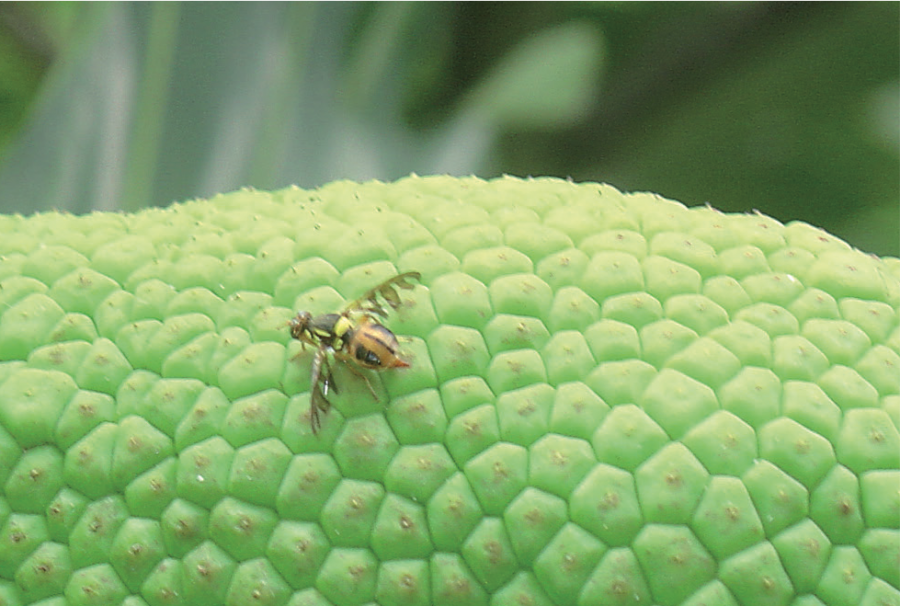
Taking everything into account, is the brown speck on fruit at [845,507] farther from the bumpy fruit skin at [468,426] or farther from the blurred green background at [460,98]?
the blurred green background at [460,98]

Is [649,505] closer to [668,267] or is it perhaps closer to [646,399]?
[646,399]

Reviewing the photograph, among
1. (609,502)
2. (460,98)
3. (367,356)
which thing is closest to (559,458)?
(609,502)

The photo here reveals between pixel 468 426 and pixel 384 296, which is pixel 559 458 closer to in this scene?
pixel 468 426

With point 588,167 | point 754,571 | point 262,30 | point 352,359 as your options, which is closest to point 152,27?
point 262,30

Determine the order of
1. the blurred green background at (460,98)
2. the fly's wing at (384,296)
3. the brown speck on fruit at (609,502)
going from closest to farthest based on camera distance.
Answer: the brown speck on fruit at (609,502), the fly's wing at (384,296), the blurred green background at (460,98)

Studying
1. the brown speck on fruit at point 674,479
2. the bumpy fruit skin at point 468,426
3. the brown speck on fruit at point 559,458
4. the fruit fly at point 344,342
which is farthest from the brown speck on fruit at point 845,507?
the fruit fly at point 344,342

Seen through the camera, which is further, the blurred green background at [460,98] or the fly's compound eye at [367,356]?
the blurred green background at [460,98]

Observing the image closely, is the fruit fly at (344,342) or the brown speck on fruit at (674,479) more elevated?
the fruit fly at (344,342)
